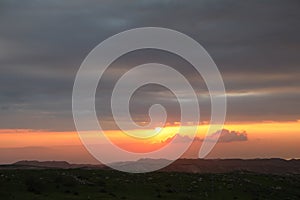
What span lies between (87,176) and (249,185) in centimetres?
2121

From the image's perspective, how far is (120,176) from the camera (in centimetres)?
5725

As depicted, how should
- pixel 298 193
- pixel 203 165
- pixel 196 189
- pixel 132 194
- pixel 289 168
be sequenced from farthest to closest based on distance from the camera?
pixel 289 168
pixel 203 165
pixel 298 193
pixel 196 189
pixel 132 194

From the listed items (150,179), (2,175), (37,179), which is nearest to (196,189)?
(150,179)

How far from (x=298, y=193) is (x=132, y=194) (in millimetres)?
25845

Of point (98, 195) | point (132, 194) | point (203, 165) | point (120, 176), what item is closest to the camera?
point (98, 195)

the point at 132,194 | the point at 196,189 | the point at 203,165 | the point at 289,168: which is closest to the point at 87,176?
the point at 132,194

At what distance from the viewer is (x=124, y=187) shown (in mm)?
50094

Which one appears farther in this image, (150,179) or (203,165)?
(203,165)

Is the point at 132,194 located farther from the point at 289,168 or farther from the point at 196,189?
the point at 289,168

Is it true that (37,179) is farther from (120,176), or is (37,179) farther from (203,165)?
(203,165)

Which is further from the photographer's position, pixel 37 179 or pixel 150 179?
pixel 150 179

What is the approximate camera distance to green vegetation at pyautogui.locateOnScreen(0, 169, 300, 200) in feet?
146

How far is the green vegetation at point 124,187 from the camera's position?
44500 millimetres

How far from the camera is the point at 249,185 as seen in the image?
60.2 m
